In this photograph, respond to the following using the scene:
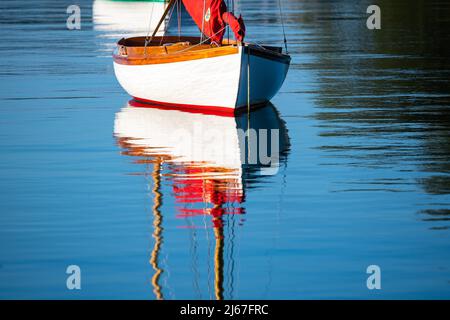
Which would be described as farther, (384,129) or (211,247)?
(384,129)

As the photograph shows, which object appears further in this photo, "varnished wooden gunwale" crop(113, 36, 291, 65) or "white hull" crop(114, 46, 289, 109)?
"white hull" crop(114, 46, 289, 109)

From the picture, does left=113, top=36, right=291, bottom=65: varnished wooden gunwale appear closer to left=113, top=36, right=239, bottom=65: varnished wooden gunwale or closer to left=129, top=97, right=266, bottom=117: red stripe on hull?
left=113, top=36, right=239, bottom=65: varnished wooden gunwale

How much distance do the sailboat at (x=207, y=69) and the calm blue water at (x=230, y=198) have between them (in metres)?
0.73

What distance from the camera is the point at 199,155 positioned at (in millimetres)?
23062

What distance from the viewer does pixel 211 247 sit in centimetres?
1561

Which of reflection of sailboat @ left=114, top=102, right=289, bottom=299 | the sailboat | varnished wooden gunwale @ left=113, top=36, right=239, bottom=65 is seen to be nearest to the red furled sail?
the sailboat

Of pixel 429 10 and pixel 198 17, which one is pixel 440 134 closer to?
pixel 198 17

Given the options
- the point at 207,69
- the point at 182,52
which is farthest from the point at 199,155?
the point at 182,52

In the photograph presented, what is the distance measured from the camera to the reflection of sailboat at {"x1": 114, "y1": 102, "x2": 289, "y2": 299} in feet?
58.2

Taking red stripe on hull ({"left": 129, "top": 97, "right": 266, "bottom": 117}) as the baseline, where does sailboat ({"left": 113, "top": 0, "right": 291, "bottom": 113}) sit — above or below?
above

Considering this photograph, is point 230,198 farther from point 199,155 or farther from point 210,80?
point 210,80

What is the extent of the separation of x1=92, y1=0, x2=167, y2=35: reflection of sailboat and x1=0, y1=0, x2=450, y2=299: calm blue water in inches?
919

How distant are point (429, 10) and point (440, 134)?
183 feet
